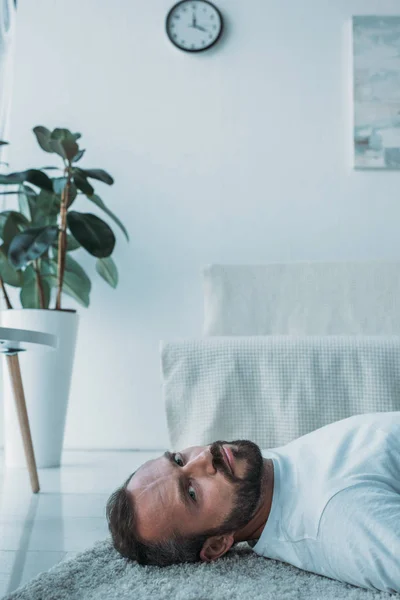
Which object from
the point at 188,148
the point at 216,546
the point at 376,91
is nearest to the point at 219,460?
the point at 216,546

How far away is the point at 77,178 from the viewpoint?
2.79 metres

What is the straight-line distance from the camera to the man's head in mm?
1142

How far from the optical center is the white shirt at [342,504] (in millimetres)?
996

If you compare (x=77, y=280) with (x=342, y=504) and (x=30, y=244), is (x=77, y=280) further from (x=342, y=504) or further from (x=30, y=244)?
(x=342, y=504)

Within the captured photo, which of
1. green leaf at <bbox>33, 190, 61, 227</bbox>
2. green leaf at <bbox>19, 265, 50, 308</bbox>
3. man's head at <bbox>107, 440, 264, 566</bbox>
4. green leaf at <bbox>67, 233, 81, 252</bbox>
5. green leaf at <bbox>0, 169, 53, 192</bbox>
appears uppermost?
green leaf at <bbox>0, 169, 53, 192</bbox>

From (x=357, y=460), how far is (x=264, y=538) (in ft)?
0.72

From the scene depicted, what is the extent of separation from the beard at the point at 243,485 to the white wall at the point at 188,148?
6.97ft

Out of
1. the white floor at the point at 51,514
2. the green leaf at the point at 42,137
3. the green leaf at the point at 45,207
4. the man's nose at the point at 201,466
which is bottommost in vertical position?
the white floor at the point at 51,514

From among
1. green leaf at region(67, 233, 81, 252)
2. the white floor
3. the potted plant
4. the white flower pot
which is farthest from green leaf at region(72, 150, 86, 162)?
the white floor

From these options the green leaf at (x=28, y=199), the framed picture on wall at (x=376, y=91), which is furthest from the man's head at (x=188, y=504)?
the framed picture on wall at (x=376, y=91)

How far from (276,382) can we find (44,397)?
1.09m

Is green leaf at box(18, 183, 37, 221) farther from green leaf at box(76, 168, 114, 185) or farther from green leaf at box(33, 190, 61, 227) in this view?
green leaf at box(76, 168, 114, 185)

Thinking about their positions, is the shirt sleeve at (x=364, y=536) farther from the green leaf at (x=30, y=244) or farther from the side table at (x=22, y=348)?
the green leaf at (x=30, y=244)

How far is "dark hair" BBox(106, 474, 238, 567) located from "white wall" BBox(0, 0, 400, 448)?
2.09 m
